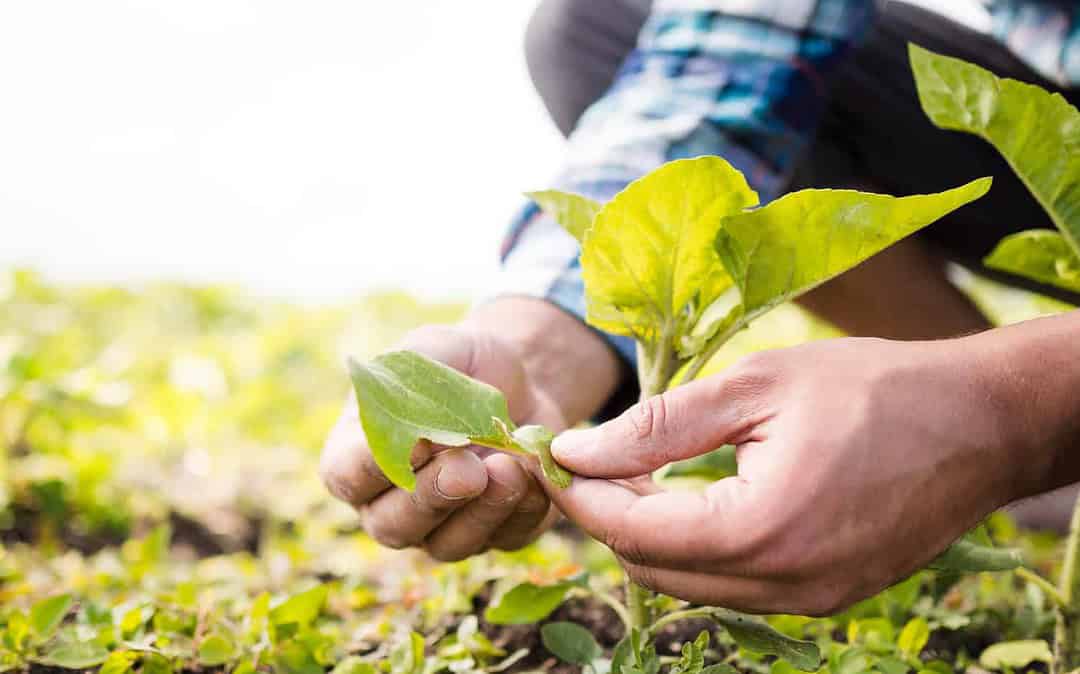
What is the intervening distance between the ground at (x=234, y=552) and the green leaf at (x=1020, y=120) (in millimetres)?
498

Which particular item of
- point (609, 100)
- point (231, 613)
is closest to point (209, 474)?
point (231, 613)

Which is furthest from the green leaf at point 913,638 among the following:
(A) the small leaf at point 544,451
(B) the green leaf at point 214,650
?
(B) the green leaf at point 214,650

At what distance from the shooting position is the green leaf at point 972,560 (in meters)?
0.97

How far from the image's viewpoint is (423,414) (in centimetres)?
83

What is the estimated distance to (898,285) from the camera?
85.5 inches

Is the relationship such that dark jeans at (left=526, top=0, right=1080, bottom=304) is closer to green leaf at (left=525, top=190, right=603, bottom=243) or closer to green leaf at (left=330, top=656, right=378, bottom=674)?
green leaf at (left=525, top=190, right=603, bottom=243)

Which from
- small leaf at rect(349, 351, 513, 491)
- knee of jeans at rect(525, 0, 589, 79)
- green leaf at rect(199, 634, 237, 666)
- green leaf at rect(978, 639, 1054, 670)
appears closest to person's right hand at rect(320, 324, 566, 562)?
small leaf at rect(349, 351, 513, 491)

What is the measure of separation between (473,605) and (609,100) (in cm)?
82

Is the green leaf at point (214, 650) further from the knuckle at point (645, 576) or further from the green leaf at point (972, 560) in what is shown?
the green leaf at point (972, 560)

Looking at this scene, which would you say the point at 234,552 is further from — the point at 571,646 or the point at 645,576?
the point at 645,576

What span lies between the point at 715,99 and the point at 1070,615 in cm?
89

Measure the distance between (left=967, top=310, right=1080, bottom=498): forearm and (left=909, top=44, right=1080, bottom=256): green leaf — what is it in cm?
22

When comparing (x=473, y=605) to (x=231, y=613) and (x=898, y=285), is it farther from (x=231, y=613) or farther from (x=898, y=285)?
(x=898, y=285)

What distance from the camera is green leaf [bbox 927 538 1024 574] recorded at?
0.97 m
